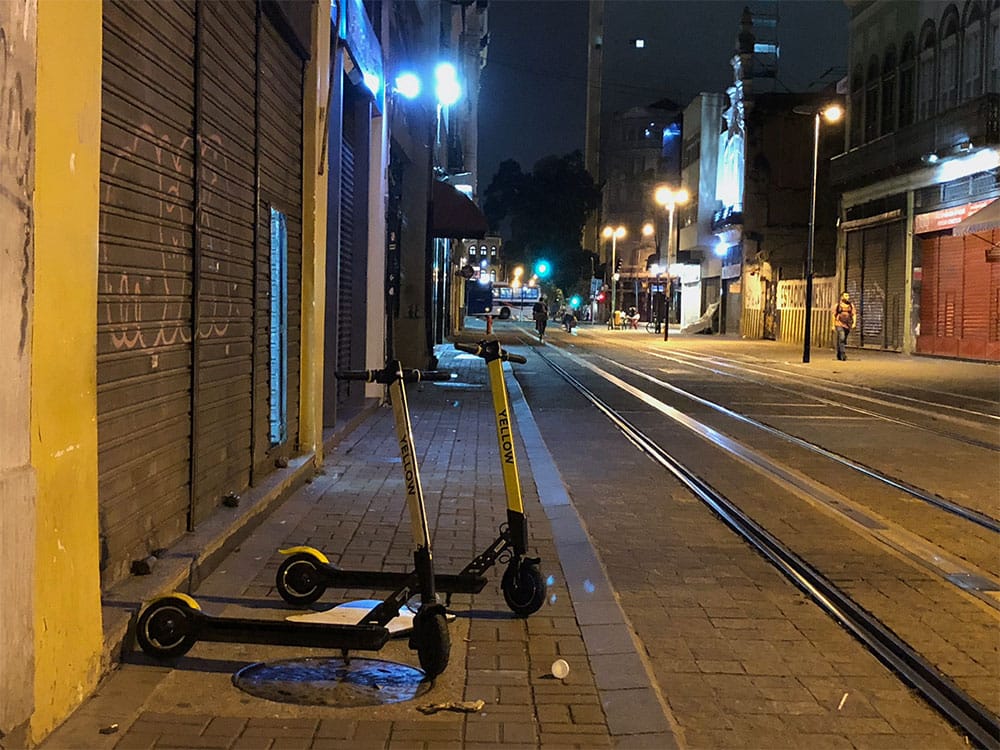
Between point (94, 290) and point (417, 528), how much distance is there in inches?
64.9

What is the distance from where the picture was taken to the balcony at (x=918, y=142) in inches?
1049

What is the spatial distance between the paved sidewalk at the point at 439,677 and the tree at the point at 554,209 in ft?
276

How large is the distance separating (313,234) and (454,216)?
15.2 metres

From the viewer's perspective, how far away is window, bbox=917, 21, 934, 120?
30.9m

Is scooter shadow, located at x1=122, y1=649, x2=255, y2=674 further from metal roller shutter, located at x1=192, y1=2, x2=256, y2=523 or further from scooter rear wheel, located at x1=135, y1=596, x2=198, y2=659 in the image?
metal roller shutter, located at x1=192, y1=2, x2=256, y2=523

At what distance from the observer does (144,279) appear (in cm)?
516

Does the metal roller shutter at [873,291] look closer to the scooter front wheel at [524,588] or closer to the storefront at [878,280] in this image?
the storefront at [878,280]

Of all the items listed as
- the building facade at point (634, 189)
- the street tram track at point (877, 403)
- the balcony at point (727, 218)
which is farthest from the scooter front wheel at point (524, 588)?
the building facade at point (634, 189)

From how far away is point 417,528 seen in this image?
4.57 metres

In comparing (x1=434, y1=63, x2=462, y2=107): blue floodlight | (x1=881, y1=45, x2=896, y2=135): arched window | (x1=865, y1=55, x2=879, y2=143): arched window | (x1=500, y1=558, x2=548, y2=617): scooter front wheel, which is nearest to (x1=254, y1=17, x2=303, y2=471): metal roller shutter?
(x1=500, y1=558, x2=548, y2=617): scooter front wheel

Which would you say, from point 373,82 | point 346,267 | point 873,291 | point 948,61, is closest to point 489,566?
point 346,267

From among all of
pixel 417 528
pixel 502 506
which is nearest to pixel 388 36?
pixel 502 506

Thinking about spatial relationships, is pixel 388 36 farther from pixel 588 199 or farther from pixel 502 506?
pixel 588 199

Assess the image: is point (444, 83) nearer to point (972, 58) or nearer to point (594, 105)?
point (972, 58)
